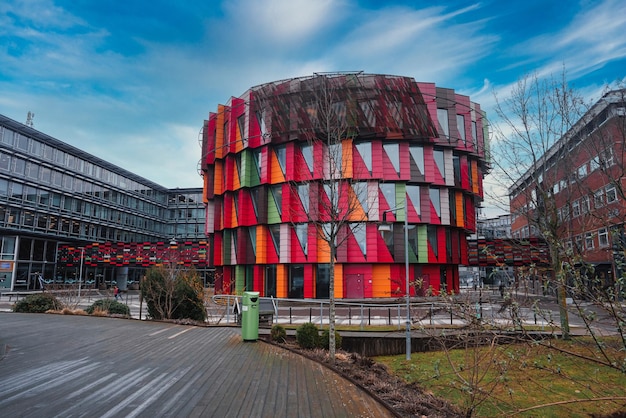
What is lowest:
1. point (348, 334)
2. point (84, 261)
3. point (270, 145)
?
point (348, 334)

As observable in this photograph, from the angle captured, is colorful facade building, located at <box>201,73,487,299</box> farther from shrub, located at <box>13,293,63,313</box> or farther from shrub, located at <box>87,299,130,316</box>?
shrub, located at <box>13,293,63,313</box>

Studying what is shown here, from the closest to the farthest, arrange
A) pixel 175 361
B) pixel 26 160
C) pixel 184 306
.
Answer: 1. pixel 175 361
2. pixel 184 306
3. pixel 26 160

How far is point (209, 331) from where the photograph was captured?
1362 centimetres

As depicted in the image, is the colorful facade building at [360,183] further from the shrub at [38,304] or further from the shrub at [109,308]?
the shrub at [38,304]

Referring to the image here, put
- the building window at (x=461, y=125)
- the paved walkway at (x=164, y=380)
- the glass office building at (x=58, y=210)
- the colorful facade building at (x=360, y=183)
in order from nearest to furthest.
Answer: the paved walkway at (x=164, y=380) → the colorful facade building at (x=360, y=183) → the building window at (x=461, y=125) → the glass office building at (x=58, y=210)

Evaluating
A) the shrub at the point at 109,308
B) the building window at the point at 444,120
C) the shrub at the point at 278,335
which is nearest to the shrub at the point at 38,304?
the shrub at the point at 109,308

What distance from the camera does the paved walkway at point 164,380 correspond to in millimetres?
5816

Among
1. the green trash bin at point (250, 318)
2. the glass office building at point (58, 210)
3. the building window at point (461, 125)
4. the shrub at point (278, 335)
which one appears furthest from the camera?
the glass office building at point (58, 210)

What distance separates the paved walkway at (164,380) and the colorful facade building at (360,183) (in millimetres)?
20313

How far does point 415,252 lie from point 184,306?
21.8 m

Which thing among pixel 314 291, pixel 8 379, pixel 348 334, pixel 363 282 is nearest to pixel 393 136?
pixel 363 282

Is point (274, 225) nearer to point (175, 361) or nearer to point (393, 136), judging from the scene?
point (393, 136)

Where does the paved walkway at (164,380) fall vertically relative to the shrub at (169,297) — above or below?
below

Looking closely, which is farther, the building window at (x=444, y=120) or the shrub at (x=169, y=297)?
the building window at (x=444, y=120)
